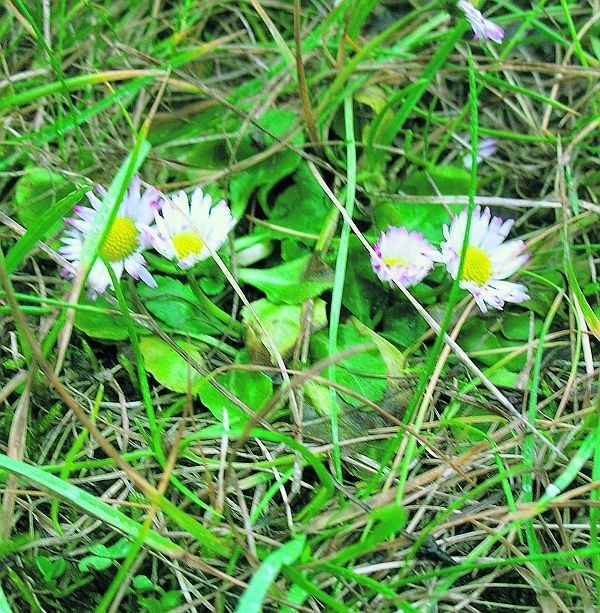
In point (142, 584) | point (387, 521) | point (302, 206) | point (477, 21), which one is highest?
point (477, 21)

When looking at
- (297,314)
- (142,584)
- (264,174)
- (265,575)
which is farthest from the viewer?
(264,174)

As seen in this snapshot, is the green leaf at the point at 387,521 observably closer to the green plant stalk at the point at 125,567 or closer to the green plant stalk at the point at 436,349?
the green plant stalk at the point at 436,349

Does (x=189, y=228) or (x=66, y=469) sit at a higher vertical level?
(x=189, y=228)

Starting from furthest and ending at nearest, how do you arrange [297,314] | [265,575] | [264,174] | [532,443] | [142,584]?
[264,174]
[297,314]
[532,443]
[142,584]
[265,575]

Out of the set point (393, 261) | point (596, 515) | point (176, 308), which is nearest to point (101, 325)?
point (176, 308)

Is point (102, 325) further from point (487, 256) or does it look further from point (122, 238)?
point (487, 256)

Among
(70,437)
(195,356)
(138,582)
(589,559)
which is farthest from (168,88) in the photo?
(589,559)

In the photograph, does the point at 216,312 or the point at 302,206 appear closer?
the point at 216,312

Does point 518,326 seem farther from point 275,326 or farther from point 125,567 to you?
point 125,567
